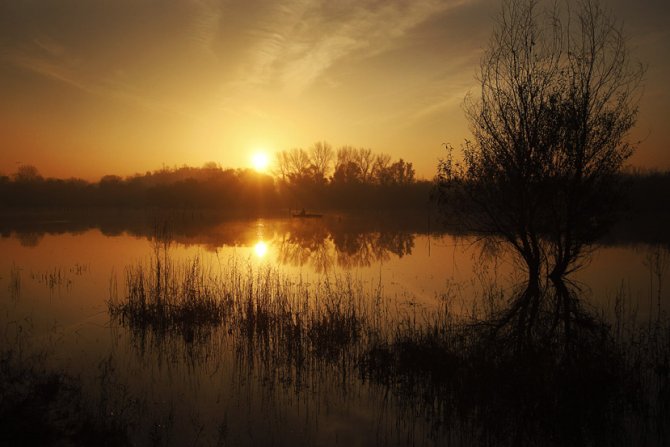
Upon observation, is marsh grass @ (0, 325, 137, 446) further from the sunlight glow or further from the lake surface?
the sunlight glow

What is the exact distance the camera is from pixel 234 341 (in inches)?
350

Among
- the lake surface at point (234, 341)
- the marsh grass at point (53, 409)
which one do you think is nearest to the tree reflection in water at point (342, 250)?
the lake surface at point (234, 341)

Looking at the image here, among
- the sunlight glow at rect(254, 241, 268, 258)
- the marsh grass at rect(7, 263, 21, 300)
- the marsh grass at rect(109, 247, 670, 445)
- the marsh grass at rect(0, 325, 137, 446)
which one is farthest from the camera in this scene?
the sunlight glow at rect(254, 241, 268, 258)

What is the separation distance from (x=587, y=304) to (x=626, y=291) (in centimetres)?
250

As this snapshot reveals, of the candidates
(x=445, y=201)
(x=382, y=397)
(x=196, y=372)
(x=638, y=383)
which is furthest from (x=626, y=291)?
(x=196, y=372)

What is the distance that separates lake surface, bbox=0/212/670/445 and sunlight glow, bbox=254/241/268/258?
0.55 feet

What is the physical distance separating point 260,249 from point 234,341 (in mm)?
15827

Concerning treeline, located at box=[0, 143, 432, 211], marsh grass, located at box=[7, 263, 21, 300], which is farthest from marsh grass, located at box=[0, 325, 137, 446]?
treeline, located at box=[0, 143, 432, 211]

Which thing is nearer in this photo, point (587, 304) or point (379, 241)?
point (587, 304)

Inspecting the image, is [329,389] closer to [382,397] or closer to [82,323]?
[382,397]

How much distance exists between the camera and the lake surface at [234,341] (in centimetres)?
555

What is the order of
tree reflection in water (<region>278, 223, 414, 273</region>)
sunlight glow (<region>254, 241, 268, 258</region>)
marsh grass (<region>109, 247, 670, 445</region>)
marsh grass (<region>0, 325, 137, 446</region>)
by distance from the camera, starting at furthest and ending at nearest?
sunlight glow (<region>254, 241, 268, 258</region>)
tree reflection in water (<region>278, 223, 414, 273</region>)
marsh grass (<region>109, 247, 670, 445</region>)
marsh grass (<region>0, 325, 137, 446</region>)

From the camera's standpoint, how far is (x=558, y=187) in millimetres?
13688

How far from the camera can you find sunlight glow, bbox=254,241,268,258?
73.2 feet
